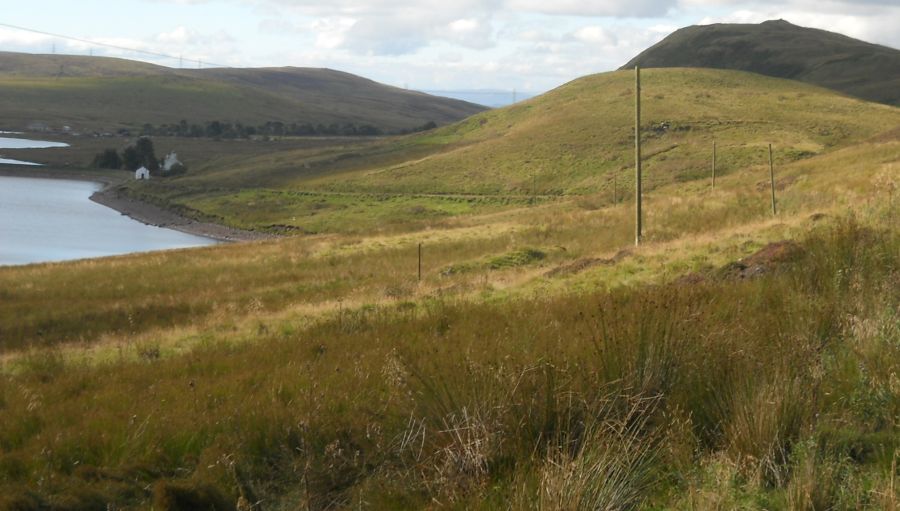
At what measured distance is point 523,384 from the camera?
23.0 ft

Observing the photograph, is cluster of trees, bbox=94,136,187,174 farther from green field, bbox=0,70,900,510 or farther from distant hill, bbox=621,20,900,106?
green field, bbox=0,70,900,510

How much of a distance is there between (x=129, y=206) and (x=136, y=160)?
3809 centimetres

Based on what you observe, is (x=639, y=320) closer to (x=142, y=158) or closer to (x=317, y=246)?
(x=317, y=246)

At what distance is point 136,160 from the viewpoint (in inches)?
5482

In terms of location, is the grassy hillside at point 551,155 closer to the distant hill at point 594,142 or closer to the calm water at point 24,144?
the distant hill at point 594,142

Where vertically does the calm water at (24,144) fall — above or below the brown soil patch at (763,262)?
above

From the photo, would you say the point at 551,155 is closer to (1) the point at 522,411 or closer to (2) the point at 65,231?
(2) the point at 65,231

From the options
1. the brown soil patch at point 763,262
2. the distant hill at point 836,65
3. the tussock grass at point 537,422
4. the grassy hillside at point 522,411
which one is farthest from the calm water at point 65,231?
the distant hill at point 836,65

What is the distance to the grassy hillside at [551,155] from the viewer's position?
8012 centimetres

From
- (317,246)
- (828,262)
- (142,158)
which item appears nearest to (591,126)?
(317,246)

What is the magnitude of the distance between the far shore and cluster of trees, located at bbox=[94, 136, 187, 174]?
3195 mm

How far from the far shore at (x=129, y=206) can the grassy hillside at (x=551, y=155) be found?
258 cm

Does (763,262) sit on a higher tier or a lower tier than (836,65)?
lower

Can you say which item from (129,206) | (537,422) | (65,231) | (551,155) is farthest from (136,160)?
(537,422)
